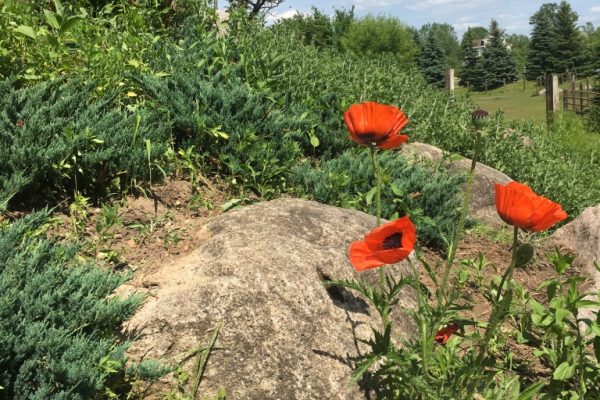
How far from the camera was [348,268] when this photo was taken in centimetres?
297

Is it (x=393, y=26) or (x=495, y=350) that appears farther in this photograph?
(x=393, y=26)

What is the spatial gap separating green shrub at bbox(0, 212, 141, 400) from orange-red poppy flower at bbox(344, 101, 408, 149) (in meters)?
1.09

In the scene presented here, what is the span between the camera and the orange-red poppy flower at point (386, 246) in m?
1.76

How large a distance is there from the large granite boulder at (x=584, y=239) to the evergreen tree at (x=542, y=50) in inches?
2623

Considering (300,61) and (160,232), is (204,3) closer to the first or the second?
(300,61)

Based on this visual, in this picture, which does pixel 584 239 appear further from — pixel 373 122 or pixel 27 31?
pixel 27 31

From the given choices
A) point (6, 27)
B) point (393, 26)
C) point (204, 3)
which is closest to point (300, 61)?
point (204, 3)

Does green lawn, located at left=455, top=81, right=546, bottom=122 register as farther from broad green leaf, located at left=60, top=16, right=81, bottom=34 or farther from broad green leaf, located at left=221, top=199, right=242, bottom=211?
broad green leaf, located at left=60, top=16, right=81, bottom=34

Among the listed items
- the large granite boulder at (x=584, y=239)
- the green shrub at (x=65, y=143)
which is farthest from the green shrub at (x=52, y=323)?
the large granite boulder at (x=584, y=239)

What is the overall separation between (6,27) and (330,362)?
3162mm

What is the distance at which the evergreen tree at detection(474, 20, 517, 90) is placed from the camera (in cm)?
6804

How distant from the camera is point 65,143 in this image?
3.25 meters

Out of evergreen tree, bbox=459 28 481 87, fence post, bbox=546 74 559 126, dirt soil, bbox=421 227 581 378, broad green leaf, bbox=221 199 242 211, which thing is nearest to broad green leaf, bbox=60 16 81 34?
broad green leaf, bbox=221 199 242 211

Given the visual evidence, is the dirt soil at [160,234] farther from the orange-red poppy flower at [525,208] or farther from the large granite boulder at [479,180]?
the orange-red poppy flower at [525,208]
